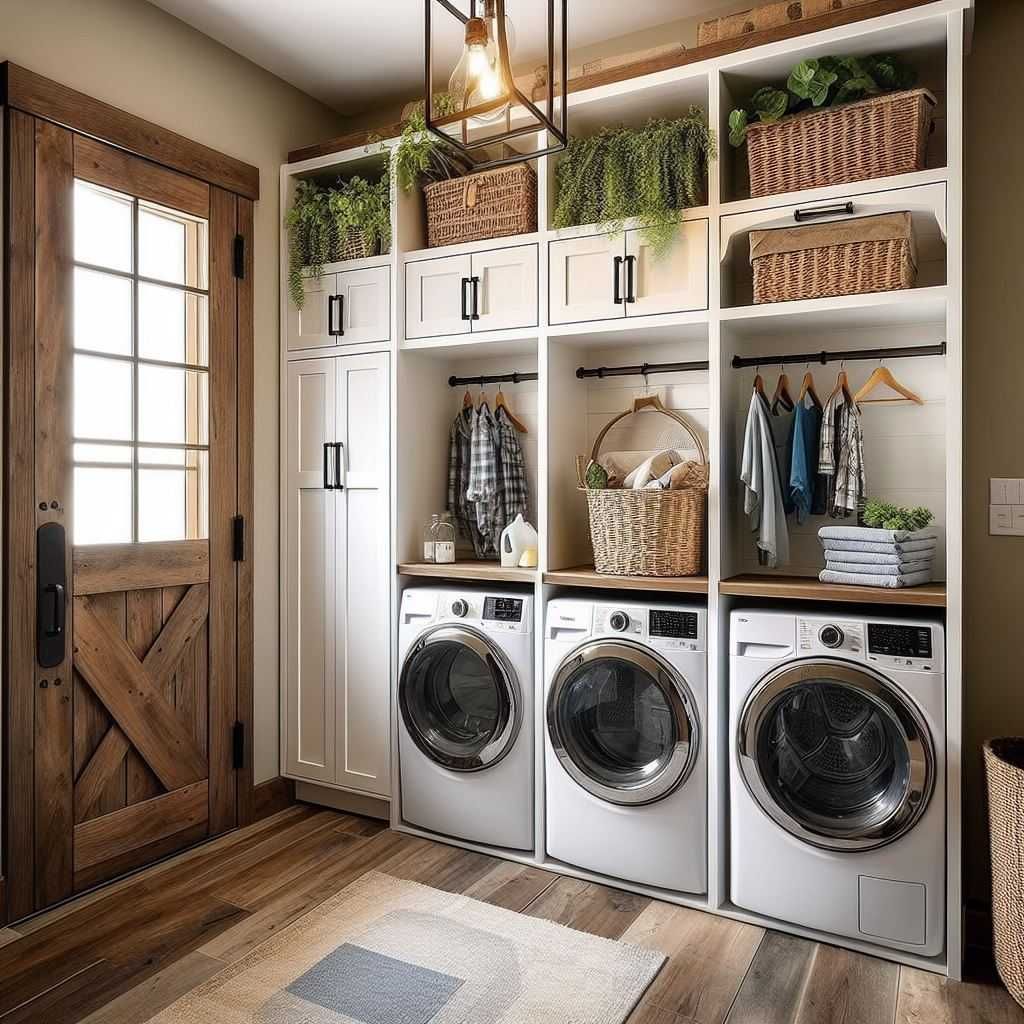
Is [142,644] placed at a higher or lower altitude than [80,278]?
lower

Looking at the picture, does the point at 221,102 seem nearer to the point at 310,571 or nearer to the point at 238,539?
the point at 238,539

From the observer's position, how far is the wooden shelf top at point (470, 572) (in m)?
2.93

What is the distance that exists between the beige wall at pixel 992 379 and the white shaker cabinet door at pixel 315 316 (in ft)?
7.27

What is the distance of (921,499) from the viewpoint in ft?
8.90

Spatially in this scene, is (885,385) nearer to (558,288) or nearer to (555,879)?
(558,288)

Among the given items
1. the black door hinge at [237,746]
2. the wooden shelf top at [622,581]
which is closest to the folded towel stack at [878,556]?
the wooden shelf top at [622,581]

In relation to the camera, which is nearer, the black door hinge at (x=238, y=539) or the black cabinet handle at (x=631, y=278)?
the black cabinet handle at (x=631, y=278)

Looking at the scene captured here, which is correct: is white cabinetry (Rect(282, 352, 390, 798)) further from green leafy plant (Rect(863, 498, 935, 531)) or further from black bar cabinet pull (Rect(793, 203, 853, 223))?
green leafy plant (Rect(863, 498, 935, 531))

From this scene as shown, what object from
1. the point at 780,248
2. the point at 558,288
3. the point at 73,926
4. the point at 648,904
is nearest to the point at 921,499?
the point at 780,248

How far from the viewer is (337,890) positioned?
2.74m

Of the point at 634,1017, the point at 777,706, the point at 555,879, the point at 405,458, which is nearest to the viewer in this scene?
the point at 634,1017

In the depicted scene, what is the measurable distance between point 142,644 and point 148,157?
1644mm

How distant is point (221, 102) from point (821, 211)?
86.9 inches

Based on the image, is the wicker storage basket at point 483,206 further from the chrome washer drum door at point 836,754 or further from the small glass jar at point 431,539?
the chrome washer drum door at point 836,754
